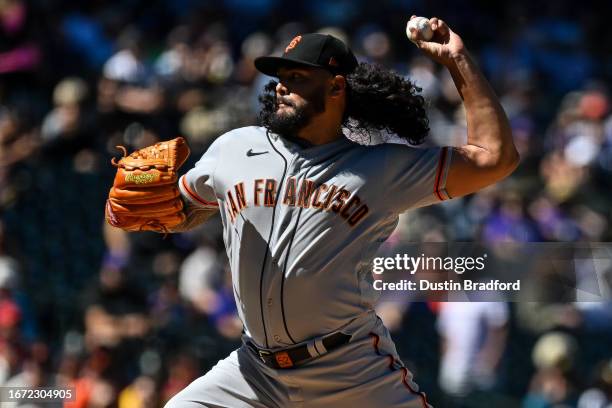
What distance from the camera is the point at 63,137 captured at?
656 centimetres

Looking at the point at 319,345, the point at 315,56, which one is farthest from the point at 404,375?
the point at 315,56

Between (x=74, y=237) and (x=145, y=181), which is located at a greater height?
(x=145, y=181)

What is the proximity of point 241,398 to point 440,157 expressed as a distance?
3.06 feet

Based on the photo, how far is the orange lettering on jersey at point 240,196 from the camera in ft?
10.1

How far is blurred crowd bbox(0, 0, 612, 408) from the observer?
17.3 feet

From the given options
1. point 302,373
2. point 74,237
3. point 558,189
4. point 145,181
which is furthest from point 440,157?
point 74,237

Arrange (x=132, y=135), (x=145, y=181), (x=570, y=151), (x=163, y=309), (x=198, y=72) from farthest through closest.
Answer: (x=198, y=72) → (x=132, y=135) → (x=570, y=151) → (x=163, y=309) → (x=145, y=181)

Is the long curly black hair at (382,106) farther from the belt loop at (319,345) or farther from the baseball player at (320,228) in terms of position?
the belt loop at (319,345)

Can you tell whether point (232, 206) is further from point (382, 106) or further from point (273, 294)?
point (382, 106)

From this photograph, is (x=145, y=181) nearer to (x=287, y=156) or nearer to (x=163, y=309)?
(x=287, y=156)

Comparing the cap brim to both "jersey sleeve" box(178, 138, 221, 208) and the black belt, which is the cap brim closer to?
"jersey sleeve" box(178, 138, 221, 208)

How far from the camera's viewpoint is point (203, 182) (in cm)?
325

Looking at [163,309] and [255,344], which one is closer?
[255,344]

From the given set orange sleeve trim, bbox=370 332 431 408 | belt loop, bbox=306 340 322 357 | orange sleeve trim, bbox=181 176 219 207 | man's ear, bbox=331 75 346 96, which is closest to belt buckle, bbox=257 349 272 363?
belt loop, bbox=306 340 322 357
